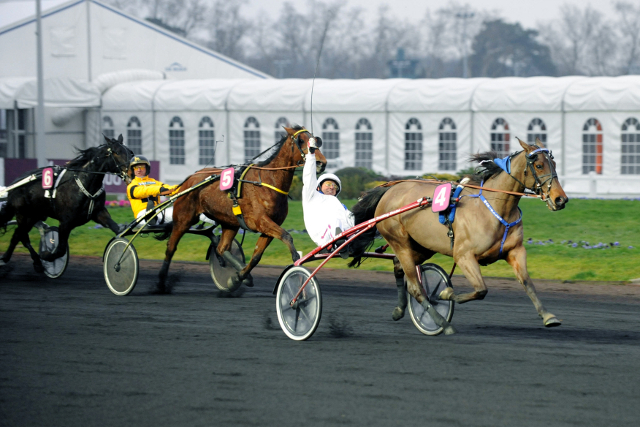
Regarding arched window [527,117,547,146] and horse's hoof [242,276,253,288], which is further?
arched window [527,117,547,146]

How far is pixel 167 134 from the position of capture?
1128 inches

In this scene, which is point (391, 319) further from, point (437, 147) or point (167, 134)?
point (167, 134)

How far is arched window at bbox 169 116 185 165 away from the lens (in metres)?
28.6

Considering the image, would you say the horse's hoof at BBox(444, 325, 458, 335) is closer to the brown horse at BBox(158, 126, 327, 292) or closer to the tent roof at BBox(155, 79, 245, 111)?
the brown horse at BBox(158, 126, 327, 292)

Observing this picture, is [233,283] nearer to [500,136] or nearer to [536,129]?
[536,129]

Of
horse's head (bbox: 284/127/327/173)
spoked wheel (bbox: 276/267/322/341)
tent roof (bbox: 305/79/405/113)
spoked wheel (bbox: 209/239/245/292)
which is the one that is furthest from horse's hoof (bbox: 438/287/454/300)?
tent roof (bbox: 305/79/405/113)

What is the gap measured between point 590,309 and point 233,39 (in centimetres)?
7251

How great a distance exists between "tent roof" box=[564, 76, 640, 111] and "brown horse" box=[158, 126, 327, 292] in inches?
614

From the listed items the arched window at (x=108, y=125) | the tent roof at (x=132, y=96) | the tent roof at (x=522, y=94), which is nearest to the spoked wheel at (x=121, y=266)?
the tent roof at (x=522, y=94)

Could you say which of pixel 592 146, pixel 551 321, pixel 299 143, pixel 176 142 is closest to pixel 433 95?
pixel 592 146

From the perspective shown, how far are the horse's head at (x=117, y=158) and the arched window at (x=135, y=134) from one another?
18.6 meters

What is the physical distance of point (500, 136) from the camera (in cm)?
2484

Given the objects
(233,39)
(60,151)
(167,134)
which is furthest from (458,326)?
(233,39)

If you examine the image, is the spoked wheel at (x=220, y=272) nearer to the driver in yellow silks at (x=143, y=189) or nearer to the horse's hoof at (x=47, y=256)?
the driver in yellow silks at (x=143, y=189)
